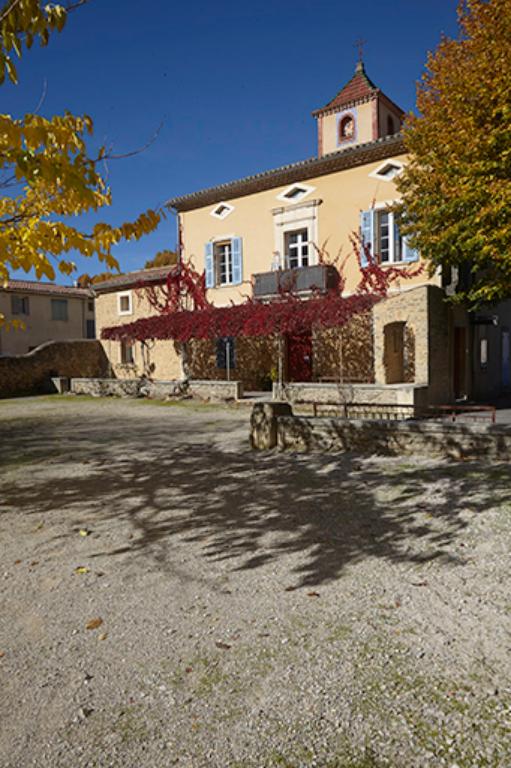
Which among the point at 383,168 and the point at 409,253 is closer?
the point at 409,253

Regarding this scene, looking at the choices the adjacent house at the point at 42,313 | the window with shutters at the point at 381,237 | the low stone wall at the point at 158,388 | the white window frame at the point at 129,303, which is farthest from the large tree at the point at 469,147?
the adjacent house at the point at 42,313

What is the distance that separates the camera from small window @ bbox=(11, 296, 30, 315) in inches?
1231

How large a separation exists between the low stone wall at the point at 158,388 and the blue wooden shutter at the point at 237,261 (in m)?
4.64

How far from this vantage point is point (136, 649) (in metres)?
2.88

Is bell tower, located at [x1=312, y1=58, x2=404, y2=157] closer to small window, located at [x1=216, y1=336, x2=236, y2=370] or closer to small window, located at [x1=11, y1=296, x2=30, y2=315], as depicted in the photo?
small window, located at [x1=216, y1=336, x2=236, y2=370]

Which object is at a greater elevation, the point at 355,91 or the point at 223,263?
the point at 355,91

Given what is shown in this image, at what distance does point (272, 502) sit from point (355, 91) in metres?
20.3

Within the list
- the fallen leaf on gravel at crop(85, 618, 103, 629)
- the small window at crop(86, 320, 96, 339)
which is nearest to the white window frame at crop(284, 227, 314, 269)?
the fallen leaf on gravel at crop(85, 618, 103, 629)

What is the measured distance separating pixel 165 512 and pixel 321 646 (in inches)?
112

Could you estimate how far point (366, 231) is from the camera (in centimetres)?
1617

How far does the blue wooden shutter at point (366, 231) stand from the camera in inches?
632

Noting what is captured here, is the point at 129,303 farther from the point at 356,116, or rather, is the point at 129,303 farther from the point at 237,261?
the point at 356,116

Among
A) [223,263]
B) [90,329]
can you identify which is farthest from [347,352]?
[90,329]

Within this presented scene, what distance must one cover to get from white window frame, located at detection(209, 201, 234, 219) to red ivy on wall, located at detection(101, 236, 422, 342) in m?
2.45
